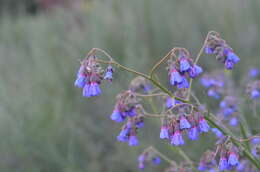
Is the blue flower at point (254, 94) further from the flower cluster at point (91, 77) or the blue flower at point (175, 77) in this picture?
the flower cluster at point (91, 77)

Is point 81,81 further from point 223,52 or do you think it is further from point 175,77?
point 223,52

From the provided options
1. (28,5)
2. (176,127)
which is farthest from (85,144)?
(28,5)

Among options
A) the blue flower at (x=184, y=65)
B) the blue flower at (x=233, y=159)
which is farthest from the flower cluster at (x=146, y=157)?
the blue flower at (x=184, y=65)

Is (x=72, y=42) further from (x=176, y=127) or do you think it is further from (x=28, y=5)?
(x=28, y=5)

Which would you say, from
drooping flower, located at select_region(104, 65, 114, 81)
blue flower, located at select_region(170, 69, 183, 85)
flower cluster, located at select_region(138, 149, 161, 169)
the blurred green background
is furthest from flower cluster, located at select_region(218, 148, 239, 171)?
the blurred green background

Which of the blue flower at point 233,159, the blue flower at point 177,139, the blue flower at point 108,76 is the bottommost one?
the blue flower at point 233,159
